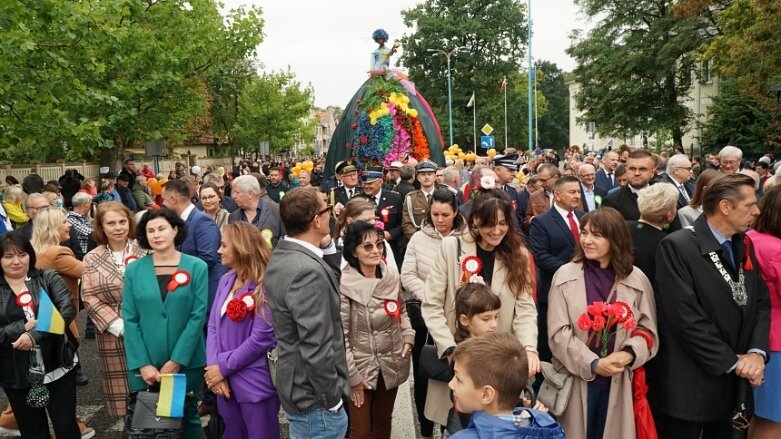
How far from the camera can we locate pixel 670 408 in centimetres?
384

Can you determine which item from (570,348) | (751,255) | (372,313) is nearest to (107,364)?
(372,313)

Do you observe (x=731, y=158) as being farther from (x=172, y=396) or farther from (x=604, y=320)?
(x=172, y=396)

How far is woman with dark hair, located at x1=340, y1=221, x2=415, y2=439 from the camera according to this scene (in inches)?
161

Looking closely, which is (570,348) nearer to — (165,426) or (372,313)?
(372,313)

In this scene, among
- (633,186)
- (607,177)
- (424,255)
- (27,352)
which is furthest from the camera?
(607,177)

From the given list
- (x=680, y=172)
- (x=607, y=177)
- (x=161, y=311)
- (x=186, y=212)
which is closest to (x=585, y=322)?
(x=161, y=311)

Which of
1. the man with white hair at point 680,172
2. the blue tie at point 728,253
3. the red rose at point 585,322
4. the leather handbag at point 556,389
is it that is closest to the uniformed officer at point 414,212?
the man with white hair at point 680,172

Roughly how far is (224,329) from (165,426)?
660 millimetres

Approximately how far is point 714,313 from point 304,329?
231cm

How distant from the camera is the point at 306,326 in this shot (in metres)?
3.16

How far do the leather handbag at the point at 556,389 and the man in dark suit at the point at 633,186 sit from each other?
2811 millimetres

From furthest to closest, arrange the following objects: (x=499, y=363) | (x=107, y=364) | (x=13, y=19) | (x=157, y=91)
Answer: (x=157, y=91) < (x=13, y=19) < (x=107, y=364) < (x=499, y=363)

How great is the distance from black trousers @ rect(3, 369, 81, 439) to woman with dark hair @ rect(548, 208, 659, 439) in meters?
3.27

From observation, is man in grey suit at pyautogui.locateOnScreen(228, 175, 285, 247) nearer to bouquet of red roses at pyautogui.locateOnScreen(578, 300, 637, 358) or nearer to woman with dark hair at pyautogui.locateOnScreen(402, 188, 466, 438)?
woman with dark hair at pyautogui.locateOnScreen(402, 188, 466, 438)
